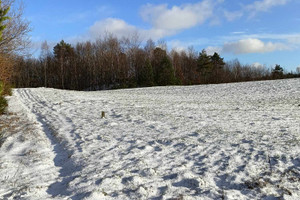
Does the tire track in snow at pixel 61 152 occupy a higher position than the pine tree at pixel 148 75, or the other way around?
the pine tree at pixel 148 75

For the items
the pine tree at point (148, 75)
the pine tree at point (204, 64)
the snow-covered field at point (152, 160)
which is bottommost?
the snow-covered field at point (152, 160)

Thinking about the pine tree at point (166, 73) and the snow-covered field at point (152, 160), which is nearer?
the snow-covered field at point (152, 160)

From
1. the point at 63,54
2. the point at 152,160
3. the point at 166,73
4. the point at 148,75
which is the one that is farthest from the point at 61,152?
the point at 63,54

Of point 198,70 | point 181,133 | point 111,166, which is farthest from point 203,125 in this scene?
point 198,70

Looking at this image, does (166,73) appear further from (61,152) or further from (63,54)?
(61,152)

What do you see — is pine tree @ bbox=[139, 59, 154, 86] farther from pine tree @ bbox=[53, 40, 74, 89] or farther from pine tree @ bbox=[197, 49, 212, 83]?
Answer: pine tree @ bbox=[53, 40, 74, 89]

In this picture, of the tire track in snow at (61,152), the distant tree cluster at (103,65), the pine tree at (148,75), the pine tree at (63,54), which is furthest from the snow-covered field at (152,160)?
the pine tree at (63,54)

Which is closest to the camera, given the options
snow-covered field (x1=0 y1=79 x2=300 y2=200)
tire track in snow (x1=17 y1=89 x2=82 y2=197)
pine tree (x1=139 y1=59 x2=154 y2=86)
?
snow-covered field (x1=0 y1=79 x2=300 y2=200)

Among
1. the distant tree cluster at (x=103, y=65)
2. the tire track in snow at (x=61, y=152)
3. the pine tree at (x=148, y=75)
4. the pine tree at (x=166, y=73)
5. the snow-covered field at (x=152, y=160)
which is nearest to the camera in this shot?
the snow-covered field at (x=152, y=160)

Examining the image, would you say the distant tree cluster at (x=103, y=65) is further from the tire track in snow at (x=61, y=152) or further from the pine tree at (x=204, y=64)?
the tire track in snow at (x=61, y=152)

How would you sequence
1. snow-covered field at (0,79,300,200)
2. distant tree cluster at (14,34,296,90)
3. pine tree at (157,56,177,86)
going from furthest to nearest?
distant tree cluster at (14,34,296,90) → pine tree at (157,56,177,86) → snow-covered field at (0,79,300,200)

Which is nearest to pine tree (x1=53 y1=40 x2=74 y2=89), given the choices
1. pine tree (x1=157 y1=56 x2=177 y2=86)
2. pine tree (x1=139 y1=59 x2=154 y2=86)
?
pine tree (x1=139 y1=59 x2=154 y2=86)

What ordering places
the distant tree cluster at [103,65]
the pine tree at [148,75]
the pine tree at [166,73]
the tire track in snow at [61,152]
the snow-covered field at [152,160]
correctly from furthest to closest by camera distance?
the distant tree cluster at [103,65] < the pine tree at [148,75] < the pine tree at [166,73] < the tire track in snow at [61,152] < the snow-covered field at [152,160]

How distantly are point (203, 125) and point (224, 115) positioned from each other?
2338mm
